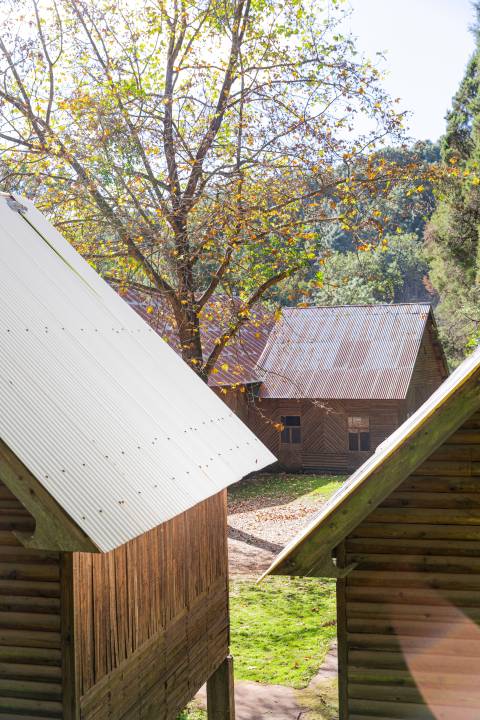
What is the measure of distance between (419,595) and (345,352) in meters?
28.3

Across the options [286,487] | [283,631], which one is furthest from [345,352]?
[283,631]

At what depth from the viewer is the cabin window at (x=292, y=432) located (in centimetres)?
3359

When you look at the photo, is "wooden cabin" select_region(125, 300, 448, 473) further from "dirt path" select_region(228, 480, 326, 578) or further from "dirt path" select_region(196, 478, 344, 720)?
"dirt path" select_region(228, 480, 326, 578)

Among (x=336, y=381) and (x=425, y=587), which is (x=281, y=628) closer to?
(x=425, y=587)

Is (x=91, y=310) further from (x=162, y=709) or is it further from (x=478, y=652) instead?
(x=478, y=652)

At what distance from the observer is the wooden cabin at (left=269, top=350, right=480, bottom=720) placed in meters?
6.38

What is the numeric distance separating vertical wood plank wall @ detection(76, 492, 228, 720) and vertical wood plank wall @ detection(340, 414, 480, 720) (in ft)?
7.45

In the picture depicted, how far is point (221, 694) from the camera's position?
37.2ft

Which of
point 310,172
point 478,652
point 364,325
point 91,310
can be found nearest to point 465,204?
point 364,325

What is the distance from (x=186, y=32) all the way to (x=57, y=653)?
57.4 feet

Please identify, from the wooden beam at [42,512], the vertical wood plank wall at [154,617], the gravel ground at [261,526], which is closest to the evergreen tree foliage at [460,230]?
the gravel ground at [261,526]

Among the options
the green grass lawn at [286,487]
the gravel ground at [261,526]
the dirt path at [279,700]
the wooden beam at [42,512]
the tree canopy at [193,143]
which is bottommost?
the green grass lawn at [286,487]

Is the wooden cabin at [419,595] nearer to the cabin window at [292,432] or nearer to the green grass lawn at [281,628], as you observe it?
the green grass lawn at [281,628]

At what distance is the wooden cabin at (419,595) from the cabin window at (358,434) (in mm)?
26249
